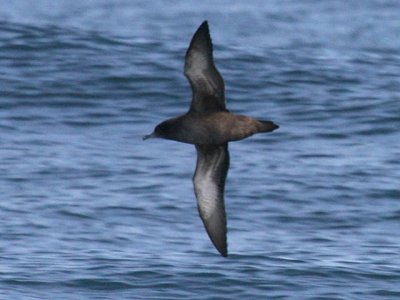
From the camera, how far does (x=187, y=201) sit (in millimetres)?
15492

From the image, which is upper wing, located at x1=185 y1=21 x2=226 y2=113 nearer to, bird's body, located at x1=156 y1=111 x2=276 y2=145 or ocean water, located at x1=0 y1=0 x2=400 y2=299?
bird's body, located at x1=156 y1=111 x2=276 y2=145

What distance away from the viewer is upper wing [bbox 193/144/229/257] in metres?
11.9

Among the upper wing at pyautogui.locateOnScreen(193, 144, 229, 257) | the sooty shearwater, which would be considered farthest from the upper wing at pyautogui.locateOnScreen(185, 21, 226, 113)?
the upper wing at pyautogui.locateOnScreen(193, 144, 229, 257)

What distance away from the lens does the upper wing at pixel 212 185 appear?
11.9 meters

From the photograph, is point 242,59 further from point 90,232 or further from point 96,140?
point 90,232

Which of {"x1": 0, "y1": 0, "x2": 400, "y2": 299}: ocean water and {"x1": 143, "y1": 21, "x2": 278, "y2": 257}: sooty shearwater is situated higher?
{"x1": 143, "y1": 21, "x2": 278, "y2": 257}: sooty shearwater

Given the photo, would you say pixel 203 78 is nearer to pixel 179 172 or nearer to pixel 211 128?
pixel 211 128

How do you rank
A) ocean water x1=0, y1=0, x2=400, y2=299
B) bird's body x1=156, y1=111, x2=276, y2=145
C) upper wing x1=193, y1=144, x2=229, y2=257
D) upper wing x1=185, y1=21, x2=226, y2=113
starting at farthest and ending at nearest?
ocean water x1=0, y1=0, x2=400, y2=299 < upper wing x1=193, y1=144, x2=229, y2=257 < upper wing x1=185, y1=21, x2=226, y2=113 < bird's body x1=156, y1=111, x2=276, y2=145

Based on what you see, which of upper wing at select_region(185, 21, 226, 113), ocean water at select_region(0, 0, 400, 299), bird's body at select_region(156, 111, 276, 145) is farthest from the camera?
ocean water at select_region(0, 0, 400, 299)

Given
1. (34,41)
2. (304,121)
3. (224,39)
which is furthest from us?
(224,39)

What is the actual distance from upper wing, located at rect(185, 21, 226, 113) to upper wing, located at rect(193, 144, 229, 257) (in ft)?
1.84

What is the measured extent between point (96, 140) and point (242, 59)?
15.8ft

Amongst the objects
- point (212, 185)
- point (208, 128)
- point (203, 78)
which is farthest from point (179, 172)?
point (208, 128)

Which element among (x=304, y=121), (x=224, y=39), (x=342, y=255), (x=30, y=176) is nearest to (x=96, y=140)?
(x=30, y=176)
